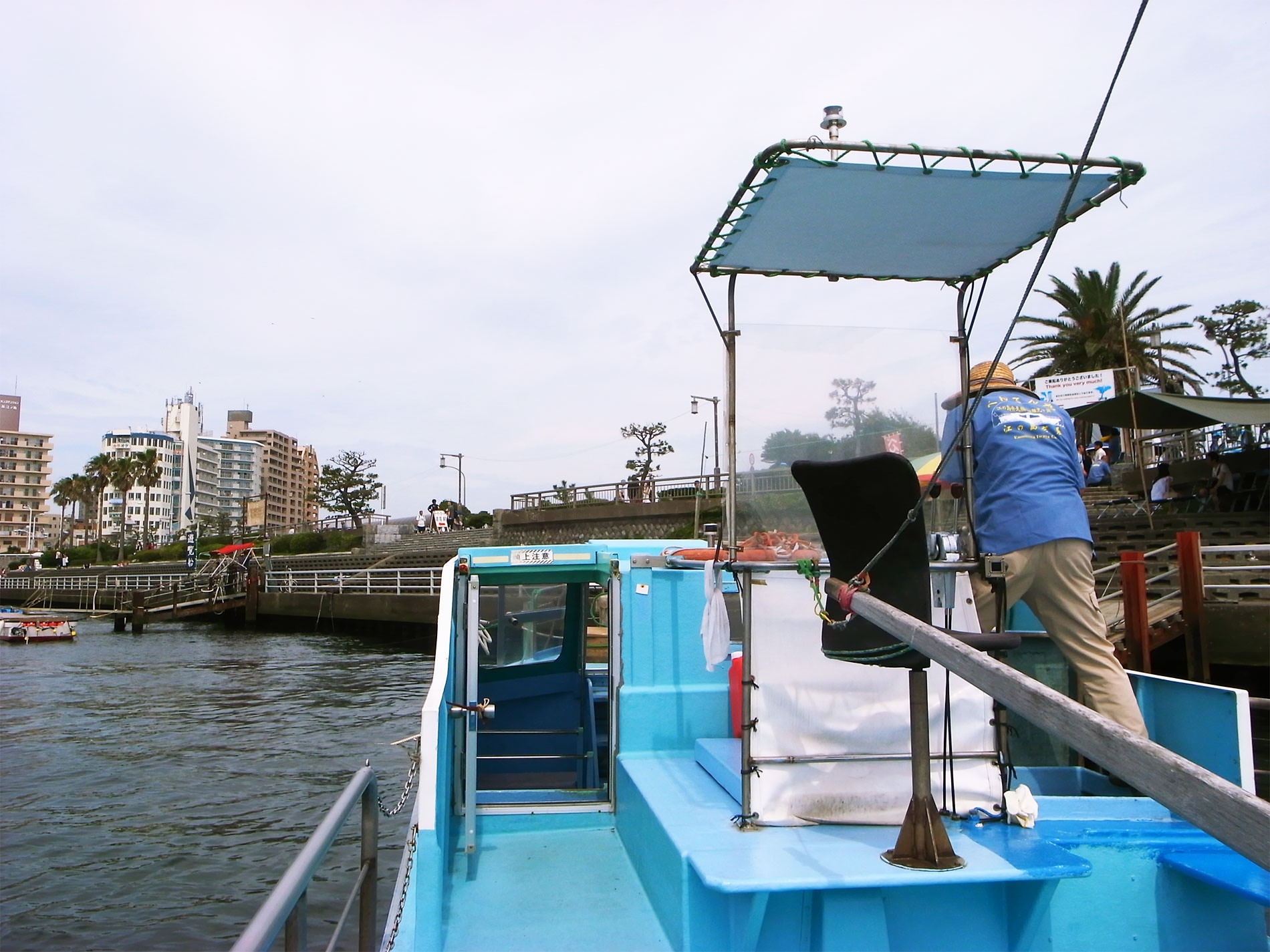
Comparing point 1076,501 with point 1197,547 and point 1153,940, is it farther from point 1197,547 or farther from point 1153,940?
point 1197,547

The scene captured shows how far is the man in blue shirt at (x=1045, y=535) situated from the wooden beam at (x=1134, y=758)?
1.80 meters

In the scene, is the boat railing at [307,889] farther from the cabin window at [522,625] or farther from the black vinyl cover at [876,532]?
the cabin window at [522,625]

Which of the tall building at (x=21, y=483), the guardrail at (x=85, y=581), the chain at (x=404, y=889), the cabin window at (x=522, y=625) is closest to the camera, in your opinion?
the chain at (x=404, y=889)

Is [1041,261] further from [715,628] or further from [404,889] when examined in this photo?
[404,889]

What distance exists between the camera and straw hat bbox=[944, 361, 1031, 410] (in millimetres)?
3814

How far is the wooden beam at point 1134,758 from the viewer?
1.18m

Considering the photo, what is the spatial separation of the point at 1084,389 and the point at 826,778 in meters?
18.9

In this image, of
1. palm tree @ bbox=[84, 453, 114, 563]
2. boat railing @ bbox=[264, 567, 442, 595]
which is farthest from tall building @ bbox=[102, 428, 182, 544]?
boat railing @ bbox=[264, 567, 442, 595]

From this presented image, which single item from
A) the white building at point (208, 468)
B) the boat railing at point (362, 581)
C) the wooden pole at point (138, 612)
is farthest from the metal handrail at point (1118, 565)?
the white building at point (208, 468)

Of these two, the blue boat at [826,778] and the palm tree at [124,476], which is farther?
the palm tree at [124,476]

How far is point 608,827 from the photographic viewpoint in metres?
5.00

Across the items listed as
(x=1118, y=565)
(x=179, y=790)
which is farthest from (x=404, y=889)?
(x=1118, y=565)

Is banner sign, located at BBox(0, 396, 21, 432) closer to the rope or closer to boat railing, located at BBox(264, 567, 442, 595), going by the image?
boat railing, located at BBox(264, 567, 442, 595)

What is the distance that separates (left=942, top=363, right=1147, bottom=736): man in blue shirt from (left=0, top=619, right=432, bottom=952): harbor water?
532 cm
